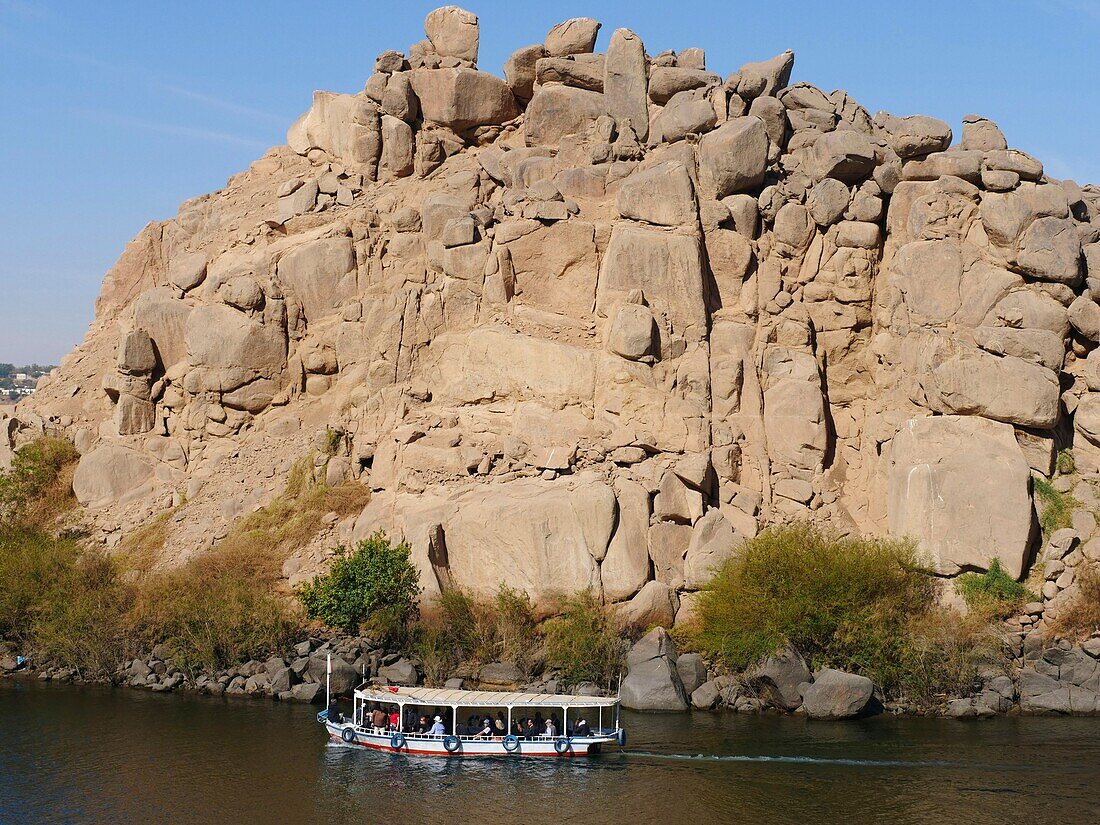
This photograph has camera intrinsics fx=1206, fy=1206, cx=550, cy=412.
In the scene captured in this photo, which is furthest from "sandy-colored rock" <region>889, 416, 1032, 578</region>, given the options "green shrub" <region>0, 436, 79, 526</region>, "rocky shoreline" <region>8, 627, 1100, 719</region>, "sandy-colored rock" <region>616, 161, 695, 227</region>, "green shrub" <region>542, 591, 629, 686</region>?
"green shrub" <region>0, 436, 79, 526</region>

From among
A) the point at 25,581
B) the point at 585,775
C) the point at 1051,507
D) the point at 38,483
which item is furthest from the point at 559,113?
the point at 585,775

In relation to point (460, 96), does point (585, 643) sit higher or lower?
lower

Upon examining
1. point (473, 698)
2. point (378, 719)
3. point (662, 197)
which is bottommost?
point (378, 719)

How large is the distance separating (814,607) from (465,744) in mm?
12287

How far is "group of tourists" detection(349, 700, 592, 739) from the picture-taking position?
34531 mm

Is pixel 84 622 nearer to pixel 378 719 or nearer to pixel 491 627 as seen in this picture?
pixel 378 719

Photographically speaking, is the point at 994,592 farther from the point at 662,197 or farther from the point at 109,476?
the point at 109,476

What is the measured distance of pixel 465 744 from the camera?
1357 inches

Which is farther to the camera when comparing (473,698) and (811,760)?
(473,698)

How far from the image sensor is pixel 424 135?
56.9m

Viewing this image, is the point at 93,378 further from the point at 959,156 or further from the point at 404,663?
the point at 959,156

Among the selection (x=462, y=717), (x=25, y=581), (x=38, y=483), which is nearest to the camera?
(x=462, y=717)

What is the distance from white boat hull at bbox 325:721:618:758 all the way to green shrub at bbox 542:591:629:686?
5.85 meters

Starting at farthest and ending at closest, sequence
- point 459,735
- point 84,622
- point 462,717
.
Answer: point 84,622 < point 462,717 < point 459,735
